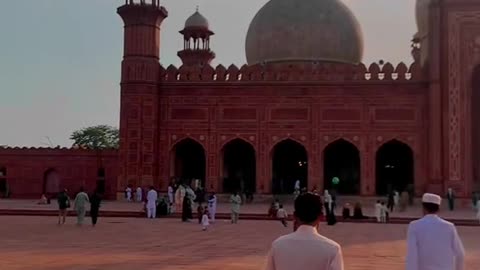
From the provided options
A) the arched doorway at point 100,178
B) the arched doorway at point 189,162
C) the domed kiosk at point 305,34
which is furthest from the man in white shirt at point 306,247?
the domed kiosk at point 305,34

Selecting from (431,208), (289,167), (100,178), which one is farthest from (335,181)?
(431,208)

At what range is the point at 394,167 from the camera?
23906 mm

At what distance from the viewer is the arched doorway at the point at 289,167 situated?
2367 cm

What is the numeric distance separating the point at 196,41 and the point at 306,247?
26642 millimetres

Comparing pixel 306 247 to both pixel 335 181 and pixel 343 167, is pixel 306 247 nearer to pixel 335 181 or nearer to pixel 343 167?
pixel 335 181

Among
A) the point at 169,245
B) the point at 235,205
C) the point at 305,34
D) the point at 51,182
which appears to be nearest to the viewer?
the point at 169,245

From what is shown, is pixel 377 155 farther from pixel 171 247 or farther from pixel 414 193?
pixel 171 247

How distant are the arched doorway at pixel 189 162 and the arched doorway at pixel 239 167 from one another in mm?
759

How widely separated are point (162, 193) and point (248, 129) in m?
3.09

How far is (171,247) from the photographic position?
8523mm

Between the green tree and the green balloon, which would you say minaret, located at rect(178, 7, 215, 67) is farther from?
the green tree

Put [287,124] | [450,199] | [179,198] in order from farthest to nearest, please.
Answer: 1. [287,124]
2. [450,199]
3. [179,198]

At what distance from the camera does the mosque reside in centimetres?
2080

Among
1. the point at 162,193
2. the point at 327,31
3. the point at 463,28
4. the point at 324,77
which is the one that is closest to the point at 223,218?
the point at 162,193
